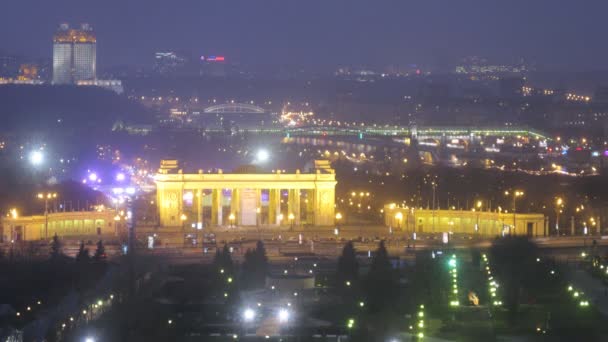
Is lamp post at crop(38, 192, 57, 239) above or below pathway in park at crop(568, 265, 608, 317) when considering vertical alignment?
above

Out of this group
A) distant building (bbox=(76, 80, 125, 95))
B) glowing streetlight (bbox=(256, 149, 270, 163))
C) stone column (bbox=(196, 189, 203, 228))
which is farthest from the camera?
distant building (bbox=(76, 80, 125, 95))

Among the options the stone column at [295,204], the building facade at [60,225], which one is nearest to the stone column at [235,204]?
the stone column at [295,204]

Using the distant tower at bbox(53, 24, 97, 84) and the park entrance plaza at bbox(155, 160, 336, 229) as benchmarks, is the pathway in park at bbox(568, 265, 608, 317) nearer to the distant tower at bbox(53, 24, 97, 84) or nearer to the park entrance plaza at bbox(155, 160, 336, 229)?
the park entrance plaza at bbox(155, 160, 336, 229)

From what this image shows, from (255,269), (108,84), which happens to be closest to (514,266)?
(255,269)

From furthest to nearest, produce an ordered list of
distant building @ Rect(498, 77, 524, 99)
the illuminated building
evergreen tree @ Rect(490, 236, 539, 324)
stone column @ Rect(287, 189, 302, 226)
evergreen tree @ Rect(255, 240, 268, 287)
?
the illuminated building → distant building @ Rect(498, 77, 524, 99) → stone column @ Rect(287, 189, 302, 226) → evergreen tree @ Rect(255, 240, 268, 287) → evergreen tree @ Rect(490, 236, 539, 324)

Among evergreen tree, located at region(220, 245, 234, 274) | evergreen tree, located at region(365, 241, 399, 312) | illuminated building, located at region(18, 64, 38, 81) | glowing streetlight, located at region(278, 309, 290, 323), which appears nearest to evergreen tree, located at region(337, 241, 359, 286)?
evergreen tree, located at region(365, 241, 399, 312)

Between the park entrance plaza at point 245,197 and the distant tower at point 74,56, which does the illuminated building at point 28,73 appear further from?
the park entrance plaza at point 245,197

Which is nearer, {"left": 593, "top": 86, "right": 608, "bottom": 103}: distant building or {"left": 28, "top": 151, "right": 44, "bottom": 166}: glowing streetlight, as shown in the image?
{"left": 28, "top": 151, "right": 44, "bottom": 166}: glowing streetlight

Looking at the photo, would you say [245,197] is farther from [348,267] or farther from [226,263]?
[348,267]
